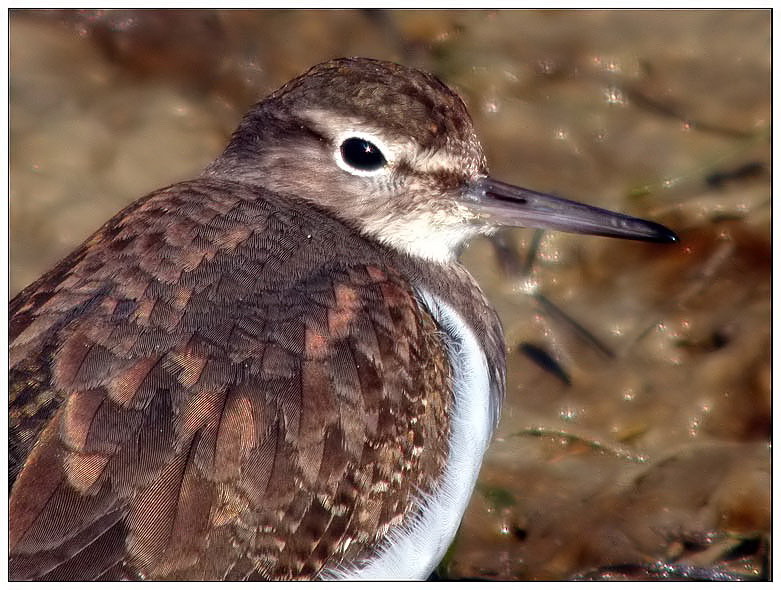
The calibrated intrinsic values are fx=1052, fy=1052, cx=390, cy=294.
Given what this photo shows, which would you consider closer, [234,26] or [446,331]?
[446,331]

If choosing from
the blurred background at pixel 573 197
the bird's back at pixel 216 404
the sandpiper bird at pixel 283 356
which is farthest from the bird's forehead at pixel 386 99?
the blurred background at pixel 573 197

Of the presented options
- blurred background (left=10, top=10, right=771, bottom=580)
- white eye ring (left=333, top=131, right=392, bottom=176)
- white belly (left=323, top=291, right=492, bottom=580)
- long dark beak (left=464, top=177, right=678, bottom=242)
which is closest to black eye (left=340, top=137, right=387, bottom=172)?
white eye ring (left=333, top=131, right=392, bottom=176)

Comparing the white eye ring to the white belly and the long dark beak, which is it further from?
the white belly

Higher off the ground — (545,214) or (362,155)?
(545,214)

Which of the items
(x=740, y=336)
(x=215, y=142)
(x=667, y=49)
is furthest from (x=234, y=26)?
(x=740, y=336)

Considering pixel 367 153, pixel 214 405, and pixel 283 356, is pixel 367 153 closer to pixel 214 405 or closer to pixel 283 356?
pixel 283 356

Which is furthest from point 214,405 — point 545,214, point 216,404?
point 545,214

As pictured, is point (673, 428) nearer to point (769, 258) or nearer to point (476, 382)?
point (769, 258)
